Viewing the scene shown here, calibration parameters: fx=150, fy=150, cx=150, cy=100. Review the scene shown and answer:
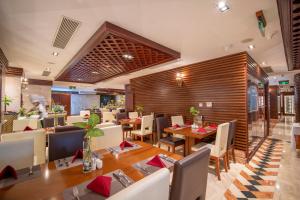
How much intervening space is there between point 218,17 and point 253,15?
478mm

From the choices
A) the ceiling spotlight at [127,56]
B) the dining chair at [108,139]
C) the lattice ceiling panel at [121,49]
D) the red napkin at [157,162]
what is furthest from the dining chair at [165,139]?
the red napkin at [157,162]

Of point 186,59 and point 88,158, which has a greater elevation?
point 186,59

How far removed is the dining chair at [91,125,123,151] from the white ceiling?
1.66 m

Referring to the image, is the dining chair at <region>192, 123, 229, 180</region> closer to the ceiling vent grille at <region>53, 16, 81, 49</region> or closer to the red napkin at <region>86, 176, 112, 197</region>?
the red napkin at <region>86, 176, 112, 197</region>

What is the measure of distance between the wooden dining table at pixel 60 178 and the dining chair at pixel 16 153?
0.41 meters

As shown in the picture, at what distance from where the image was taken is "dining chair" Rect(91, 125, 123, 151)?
214cm

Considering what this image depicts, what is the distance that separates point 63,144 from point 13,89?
16.0 ft

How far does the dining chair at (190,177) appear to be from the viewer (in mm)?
953

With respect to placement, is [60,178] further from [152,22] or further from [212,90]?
[212,90]

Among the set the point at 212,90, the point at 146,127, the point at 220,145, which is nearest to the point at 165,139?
the point at 146,127

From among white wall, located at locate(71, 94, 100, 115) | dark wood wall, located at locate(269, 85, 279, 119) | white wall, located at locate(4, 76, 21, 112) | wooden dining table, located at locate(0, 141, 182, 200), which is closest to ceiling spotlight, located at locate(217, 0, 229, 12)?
wooden dining table, located at locate(0, 141, 182, 200)

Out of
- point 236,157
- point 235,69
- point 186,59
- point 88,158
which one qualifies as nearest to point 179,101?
point 186,59

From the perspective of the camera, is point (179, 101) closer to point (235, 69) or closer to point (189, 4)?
point (235, 69)

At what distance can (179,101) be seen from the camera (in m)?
5.15
